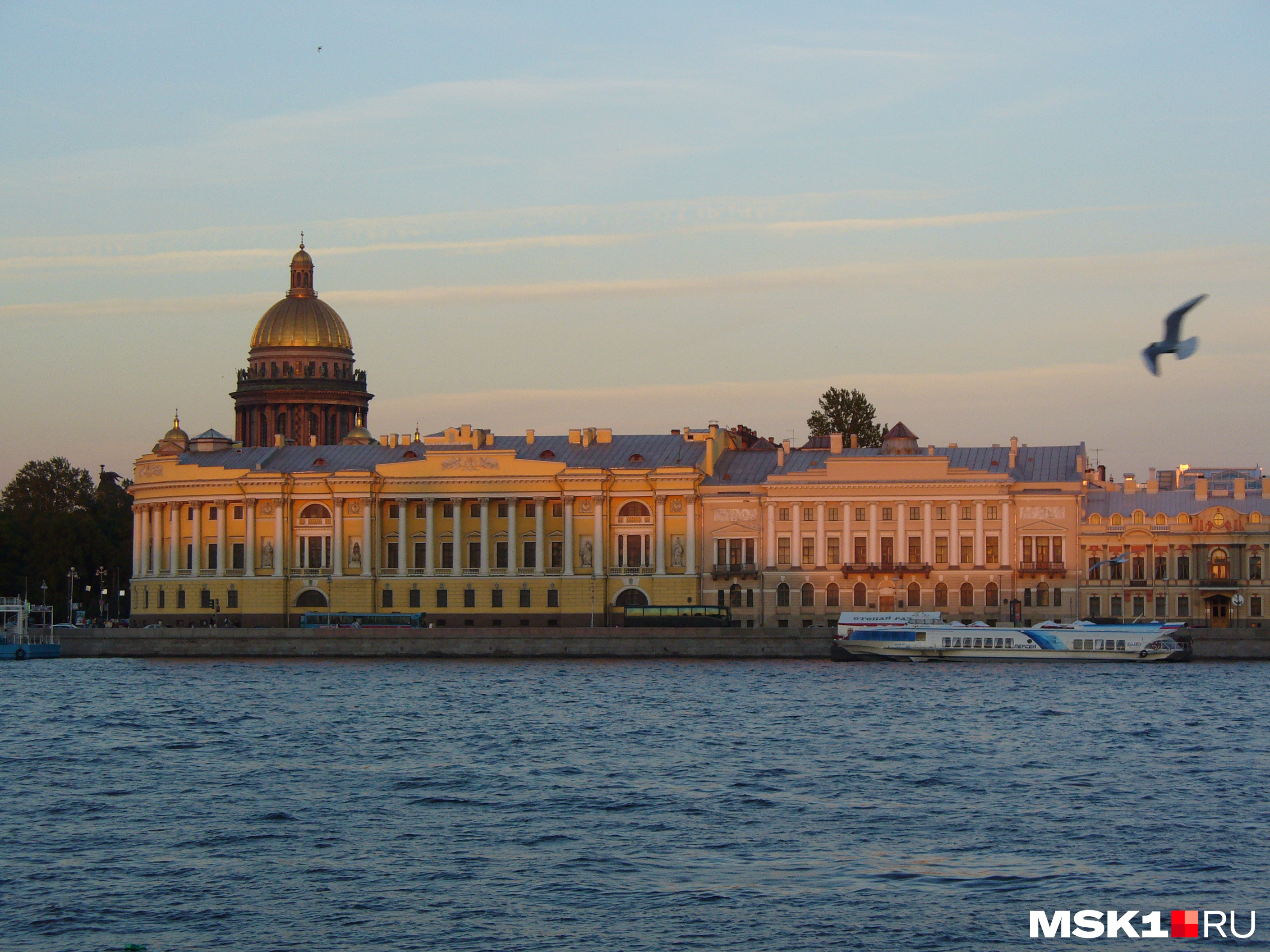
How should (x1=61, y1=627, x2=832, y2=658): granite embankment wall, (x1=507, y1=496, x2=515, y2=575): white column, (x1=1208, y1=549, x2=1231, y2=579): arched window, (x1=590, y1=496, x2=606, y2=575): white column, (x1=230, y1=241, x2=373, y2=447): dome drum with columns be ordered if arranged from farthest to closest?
(x1=230, y1=241, x2=373, y2=447): dome drum with columns < (x1=507, y1=496, x2=515, y2=575): white column < (x1=590, y1=496, x2=606, y2=575): white column < (x1=1208, y1=549, x2=1231, y2=579): arched window < (x1=61, y1=627, x2=832, y2=658): granite embankment wall

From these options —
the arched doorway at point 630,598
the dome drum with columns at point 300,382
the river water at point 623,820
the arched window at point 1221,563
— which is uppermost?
the dome drum with columns at point 300,382

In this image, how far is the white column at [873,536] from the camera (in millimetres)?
68562

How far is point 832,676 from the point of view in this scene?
51.3 m

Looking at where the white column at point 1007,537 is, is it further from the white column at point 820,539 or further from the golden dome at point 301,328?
the golden dome at point 301,328

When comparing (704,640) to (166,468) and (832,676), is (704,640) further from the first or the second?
(166,468)

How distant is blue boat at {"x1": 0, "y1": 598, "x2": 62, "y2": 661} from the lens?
65.2m

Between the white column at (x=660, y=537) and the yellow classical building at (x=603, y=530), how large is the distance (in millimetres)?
114

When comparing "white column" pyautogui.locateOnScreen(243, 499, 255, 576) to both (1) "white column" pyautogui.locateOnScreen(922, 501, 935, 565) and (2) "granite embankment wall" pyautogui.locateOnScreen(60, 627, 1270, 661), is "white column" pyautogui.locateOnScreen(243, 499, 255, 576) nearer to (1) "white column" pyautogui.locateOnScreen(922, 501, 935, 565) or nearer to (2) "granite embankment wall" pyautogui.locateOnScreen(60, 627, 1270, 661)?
(2) "granite embankment wall" pyautogui.locateOnScreen(60, 627, 1270, 661)

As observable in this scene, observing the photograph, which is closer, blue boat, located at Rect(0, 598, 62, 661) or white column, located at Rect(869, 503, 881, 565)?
blue boat, located at Rect(0, 598, 62, 661)

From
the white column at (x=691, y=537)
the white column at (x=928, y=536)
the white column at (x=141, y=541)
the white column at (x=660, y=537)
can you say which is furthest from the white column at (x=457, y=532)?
the white column at (x=928, y=536)

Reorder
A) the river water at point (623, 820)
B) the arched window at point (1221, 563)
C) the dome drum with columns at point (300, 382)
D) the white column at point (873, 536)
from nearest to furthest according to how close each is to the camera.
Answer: the river water at point (623, 820) → the arched window at point (1221, 563) → the white column at point (873, 536) → the dome drum with columns at point (300, 382)

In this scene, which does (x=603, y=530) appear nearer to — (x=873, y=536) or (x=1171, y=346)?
(x=873, y=536)

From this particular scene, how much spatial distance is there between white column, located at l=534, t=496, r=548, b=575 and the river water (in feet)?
89.8

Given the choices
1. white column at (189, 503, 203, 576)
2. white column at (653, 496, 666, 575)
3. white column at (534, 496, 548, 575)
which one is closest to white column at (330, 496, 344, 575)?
white column at (189, 503, 203, 576)
